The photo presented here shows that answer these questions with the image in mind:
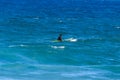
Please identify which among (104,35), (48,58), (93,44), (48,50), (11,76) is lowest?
(11,76)

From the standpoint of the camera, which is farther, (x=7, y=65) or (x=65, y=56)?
(x=65, y=56)

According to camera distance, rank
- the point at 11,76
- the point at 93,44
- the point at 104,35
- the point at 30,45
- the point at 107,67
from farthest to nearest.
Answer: the point at 104,35
the point at 93,44
the point at 30,45
the point at 107,67
the point at 11,76

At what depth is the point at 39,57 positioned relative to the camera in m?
40.5

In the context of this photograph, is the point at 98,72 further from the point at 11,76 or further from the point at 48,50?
the point at 48,50

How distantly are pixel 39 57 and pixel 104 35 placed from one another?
2345cm

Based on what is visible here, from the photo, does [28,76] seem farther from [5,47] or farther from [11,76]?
[5,47]

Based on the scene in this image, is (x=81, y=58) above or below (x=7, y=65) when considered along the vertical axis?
above

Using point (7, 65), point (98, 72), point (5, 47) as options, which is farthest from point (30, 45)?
point (98, 72)

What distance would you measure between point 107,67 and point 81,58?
5.66 metres

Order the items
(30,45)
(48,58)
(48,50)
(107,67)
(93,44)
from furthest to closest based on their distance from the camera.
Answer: (93,44) < (30,45) < (48,50) < (48,58) < (107,67)

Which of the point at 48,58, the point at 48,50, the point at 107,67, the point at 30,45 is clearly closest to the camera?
the point at 107,67

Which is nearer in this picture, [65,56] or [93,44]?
[65,56]

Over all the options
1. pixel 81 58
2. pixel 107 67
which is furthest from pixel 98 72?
pixel 81 58

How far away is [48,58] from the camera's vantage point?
40.1 m
